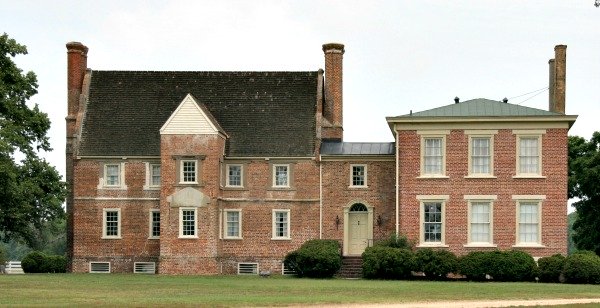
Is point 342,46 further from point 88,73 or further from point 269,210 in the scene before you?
point 88,73

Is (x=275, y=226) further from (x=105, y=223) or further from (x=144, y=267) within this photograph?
(x=105, y=223)

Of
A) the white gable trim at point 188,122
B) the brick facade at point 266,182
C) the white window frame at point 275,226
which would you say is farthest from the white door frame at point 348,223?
the white gable trim at point 188,122

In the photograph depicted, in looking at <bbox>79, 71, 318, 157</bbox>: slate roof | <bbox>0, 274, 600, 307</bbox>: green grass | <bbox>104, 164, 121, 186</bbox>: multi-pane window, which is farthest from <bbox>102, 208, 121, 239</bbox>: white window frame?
<bbox>0, 274, 600, 307</bbox>: green grass

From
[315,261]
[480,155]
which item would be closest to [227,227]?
[315,261]

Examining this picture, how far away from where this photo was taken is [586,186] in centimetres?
6481

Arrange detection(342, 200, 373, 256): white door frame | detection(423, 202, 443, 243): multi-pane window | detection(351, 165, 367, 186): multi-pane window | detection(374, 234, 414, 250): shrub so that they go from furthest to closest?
1. detection(351, 165, 367, 186): multi-pane window
2. detection(342, 200, 373, 256): white door frame
3. detection(423, 202, 443, 243): multi-pane window
4. detection(374, 234, 414, 250): shrub

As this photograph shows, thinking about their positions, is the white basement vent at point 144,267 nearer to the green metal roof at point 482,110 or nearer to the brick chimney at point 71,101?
the brick chimney at point 71,101

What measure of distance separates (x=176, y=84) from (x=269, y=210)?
8.53 metres

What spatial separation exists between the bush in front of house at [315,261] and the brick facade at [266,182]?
349 cm

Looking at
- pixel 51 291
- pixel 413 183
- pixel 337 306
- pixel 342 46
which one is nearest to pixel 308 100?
pixel 342 46

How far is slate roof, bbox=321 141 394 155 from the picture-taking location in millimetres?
57875

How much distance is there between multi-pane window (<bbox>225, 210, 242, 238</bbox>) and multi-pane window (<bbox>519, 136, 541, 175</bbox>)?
45.5 feet

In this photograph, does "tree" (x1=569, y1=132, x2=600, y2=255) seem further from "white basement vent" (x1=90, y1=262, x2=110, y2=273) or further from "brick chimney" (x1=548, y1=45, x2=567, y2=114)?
"white basement vent" (x1=90, y1=262, x2=110, y2=273)

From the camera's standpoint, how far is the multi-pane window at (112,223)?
58969 millimetres
